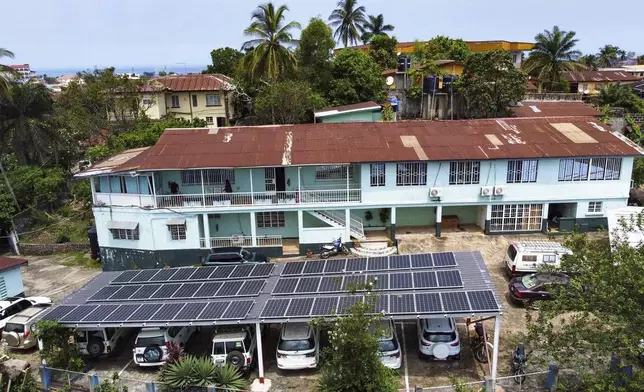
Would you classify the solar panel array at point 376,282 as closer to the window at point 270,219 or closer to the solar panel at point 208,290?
the solar panel at point 208,290

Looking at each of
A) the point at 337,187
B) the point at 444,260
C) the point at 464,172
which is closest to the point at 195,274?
the point at 444,260

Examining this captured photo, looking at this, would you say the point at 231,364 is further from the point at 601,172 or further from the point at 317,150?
the point at 601,172

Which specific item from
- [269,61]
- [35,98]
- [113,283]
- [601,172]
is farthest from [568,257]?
[35,98]

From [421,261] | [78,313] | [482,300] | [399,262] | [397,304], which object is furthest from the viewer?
[399,262]

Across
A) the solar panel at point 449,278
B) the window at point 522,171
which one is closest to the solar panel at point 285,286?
the solar panel at point 449,278

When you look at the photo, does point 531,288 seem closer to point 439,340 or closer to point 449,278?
point 449,278

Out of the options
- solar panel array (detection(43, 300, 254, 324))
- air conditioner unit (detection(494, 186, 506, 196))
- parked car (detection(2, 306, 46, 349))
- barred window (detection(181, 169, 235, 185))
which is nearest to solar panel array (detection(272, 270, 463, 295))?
solar panel array (detection(43, 300, 254, 324))
